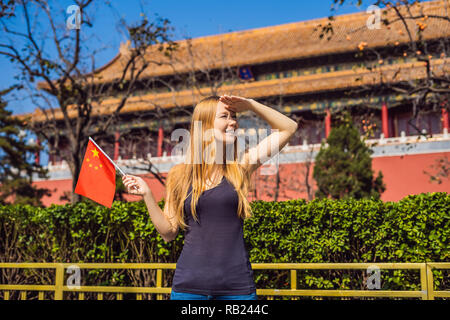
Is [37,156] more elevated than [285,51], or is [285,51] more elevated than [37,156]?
[285,51]

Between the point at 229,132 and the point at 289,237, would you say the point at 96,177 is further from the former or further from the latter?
the point at 289,237

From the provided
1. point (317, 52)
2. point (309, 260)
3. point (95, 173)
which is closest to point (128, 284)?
point (309, 260)

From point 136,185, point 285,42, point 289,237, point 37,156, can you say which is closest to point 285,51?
point 285,42

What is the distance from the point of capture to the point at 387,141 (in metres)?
15.3

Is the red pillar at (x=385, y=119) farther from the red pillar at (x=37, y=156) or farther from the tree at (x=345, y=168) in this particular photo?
the red pillar at (x=37, y=156)

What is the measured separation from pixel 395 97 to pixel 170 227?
53.8ft

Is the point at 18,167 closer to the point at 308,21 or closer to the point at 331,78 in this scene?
the point at 331,78

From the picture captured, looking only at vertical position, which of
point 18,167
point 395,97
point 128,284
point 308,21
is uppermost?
point 308,21

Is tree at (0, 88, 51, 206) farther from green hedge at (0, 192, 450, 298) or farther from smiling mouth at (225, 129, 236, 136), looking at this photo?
smiling mouth at (225, 129, 236, 136)

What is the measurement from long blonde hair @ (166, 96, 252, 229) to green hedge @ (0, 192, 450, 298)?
3.25 meters

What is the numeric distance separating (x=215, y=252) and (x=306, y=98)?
54.7 feet

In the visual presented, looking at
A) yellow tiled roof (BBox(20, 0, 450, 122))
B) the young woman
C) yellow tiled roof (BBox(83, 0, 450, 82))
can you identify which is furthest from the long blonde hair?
yellow tiled roof (BBox(83, 0, 450, 82))

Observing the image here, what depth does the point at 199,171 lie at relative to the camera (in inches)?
71.2

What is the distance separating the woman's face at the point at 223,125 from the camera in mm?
1788
